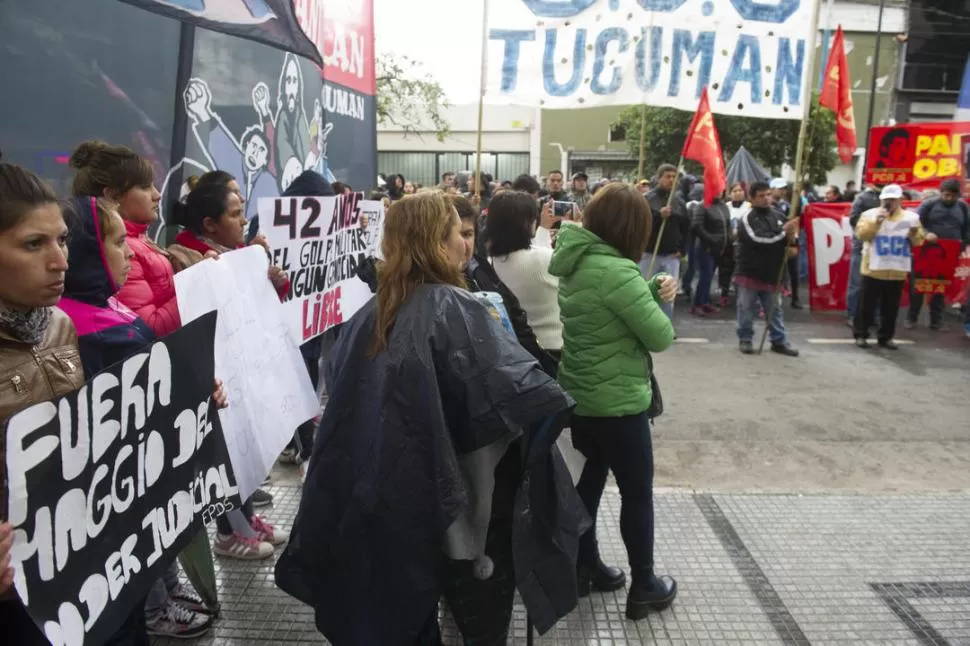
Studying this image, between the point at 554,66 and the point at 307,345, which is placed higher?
the point at 554,66

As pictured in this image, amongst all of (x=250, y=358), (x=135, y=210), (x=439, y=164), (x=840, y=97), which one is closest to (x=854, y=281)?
(x=840, y=97)

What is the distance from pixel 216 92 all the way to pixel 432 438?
2837 mm

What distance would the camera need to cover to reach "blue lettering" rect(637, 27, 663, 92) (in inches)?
228

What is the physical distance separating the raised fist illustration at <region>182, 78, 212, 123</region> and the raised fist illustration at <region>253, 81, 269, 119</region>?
50 cm

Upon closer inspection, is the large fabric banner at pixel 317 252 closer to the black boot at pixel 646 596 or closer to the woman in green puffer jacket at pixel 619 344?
the woman in green puffer jacket at pixel 619 344

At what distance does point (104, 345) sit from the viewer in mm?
2020

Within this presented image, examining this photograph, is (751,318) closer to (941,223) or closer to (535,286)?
(941,223)

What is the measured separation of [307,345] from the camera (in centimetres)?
432

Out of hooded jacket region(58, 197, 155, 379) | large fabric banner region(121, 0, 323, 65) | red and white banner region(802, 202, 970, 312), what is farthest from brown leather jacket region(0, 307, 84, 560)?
red and white banner region(802, 202, 970, 312)

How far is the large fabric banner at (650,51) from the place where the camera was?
580cm

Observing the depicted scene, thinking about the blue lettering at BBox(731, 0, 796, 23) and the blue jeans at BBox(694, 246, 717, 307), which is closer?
the blue lettering at BBox(731, 0, 796, 23)

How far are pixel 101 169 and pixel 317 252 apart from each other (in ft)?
4.45

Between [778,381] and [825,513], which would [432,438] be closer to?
[825,513]

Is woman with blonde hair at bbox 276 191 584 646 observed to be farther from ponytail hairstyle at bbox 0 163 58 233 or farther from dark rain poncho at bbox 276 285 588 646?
ponytail hairstyle at bbox 0 163 58 233
